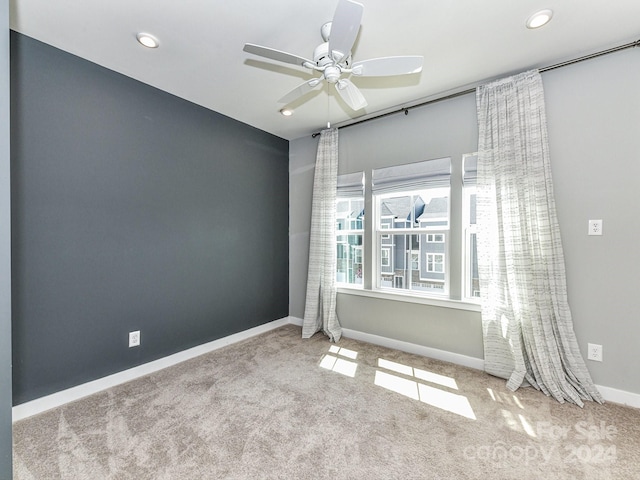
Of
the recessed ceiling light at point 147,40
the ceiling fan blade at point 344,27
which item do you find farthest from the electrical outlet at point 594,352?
the recessed ceiling light at point 147,40

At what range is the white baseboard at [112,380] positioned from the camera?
1926mm

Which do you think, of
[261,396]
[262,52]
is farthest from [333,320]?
[262,52]

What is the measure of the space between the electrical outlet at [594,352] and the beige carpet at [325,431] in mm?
319

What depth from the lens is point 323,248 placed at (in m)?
3.46

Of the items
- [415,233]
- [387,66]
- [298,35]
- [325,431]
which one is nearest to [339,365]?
[325,431]

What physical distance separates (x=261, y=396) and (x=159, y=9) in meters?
2.70

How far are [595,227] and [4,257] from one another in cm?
345

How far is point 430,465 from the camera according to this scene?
1.53m

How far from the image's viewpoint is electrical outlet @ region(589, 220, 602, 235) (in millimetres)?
2121

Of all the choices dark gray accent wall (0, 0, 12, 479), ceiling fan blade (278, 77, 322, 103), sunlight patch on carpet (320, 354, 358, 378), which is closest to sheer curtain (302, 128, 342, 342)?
sunlight patch on carpet (320, 354, 358, 378)

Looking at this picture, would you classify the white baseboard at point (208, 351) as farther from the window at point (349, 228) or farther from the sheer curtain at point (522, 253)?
the window at point (349, 228)

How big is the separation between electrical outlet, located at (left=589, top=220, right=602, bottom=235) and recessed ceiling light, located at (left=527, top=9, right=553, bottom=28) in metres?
1.45

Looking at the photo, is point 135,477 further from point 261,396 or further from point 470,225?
point 470,225

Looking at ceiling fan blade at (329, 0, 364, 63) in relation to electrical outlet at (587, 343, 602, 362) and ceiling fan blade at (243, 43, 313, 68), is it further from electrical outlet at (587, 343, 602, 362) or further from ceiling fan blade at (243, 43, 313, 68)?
electrical outlet at (587, 343, 602, 362)
